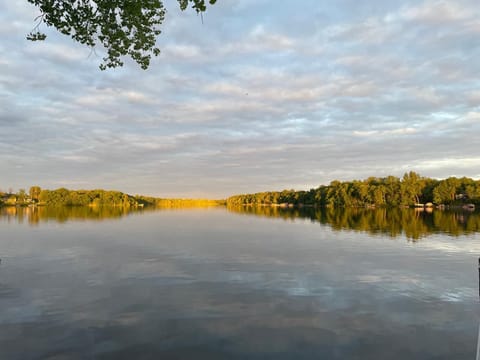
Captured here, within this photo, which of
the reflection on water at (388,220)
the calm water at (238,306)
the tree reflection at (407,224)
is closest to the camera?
the calm water at (238,306)

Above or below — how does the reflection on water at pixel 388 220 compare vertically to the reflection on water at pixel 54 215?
below

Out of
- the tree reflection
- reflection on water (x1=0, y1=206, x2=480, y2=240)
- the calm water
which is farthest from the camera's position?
reflection on water (x1=0, y1=206, x2=480, y2=240)

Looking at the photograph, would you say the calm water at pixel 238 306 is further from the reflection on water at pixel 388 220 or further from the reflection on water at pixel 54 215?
the reflection on water at pixel 54 215

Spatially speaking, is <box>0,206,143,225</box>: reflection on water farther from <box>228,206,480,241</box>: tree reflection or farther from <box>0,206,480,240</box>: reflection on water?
<box>228,206,480,241</box>: tree reflection

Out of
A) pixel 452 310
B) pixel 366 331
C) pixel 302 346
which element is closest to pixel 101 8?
pixel 302 346

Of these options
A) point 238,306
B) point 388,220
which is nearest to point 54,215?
point 388,220

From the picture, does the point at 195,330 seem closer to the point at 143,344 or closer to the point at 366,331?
the point at 143,344

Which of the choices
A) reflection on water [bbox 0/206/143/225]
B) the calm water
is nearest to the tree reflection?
the calm water

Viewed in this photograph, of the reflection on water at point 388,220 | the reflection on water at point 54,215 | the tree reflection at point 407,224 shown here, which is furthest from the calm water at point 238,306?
the reflection on water at point 54,215

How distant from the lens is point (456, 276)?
2434 cm

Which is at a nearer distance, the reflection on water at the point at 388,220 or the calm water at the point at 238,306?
the calm water at the point at 238,306

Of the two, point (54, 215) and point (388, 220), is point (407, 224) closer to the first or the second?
point (388, 220)

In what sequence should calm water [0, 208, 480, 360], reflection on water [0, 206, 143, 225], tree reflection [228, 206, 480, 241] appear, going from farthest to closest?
reflection on water [0, 206, 143, 225] < tree reflection [228, 206, 480, 241] < calm water [0, 208, 480, 360]

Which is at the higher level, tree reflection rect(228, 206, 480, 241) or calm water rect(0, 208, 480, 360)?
calm water rect(0, 208, 480, 360)
